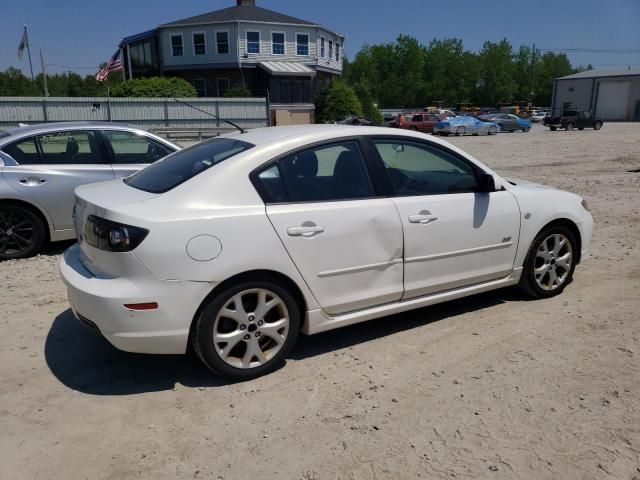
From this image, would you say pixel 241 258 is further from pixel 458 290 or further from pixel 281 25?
pixel 281 25

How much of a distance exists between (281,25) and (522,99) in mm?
64267

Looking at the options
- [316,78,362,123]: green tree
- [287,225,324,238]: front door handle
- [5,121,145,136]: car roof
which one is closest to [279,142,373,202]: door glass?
[287,225,324,238]: front door handle

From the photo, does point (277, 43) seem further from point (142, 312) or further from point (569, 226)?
point (142, 312)

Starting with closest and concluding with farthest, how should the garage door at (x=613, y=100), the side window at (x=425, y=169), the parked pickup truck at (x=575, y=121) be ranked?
the side window at (x=425, y=169) → the parked pickup truck at (x=575, y=121) → the garage door at (x=613, y=100)

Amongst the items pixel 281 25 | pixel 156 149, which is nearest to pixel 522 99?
pixel 281 25

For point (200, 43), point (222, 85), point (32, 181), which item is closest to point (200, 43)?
point (200, 43)

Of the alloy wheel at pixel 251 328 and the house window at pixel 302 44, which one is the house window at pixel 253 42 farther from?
the alloy wheel at pixel 251 328

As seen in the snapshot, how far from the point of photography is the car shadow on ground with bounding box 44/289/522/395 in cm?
367

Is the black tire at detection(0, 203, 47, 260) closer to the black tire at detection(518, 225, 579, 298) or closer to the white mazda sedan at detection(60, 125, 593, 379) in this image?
the white mazda sedan at detection(60, 125, 593, 379)

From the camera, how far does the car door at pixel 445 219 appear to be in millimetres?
4105

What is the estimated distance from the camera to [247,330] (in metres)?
3.55

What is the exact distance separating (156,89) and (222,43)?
11201 mm

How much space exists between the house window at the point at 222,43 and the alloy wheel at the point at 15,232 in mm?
40611

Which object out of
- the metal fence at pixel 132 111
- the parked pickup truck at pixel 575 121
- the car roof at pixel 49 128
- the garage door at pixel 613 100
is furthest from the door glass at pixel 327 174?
the garage door at pixel 613 100
